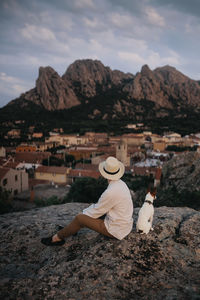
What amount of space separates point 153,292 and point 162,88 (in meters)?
163

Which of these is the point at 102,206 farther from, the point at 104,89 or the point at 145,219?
the point at 104,89

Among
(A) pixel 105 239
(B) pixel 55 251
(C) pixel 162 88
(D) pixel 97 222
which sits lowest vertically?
(B) pixel 55 251

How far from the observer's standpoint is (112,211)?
3.28 meters

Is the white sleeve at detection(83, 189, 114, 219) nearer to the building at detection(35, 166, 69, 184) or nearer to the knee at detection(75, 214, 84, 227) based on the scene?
the knee at detection(75, 214, 84, 227)

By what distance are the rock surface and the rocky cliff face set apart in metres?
127

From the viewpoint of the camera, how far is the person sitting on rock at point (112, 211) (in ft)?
10.5

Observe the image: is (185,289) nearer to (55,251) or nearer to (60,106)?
(55,251)

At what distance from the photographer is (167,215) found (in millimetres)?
4586

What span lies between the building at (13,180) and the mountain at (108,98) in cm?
9230

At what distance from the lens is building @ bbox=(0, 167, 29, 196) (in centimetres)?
2322

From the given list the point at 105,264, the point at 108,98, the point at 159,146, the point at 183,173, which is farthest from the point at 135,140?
the point at 108,98

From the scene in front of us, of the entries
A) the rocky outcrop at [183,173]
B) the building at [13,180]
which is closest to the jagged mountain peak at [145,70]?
the building at [13,180]

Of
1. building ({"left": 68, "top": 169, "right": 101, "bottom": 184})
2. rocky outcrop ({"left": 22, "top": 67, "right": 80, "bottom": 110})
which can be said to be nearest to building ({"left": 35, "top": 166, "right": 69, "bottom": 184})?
building ({"left": 68, "top": 169, "right": 101, "bottom": 184})

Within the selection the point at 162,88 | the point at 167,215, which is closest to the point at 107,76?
the point at 162,88
